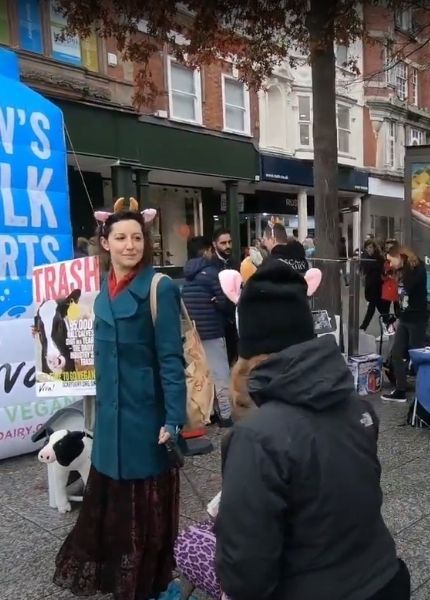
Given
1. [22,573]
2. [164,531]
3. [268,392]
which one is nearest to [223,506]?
[268,392]

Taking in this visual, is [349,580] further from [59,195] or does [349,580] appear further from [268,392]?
[59,195]

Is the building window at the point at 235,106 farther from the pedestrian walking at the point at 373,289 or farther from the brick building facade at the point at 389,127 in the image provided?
the pedestrian walking at the point at 373,289

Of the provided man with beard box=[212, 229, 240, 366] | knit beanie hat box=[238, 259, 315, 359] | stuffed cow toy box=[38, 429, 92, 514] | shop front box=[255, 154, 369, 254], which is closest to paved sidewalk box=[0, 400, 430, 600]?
stuffed cow toy box=[38, 429, 92, 514]

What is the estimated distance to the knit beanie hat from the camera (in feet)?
5.40

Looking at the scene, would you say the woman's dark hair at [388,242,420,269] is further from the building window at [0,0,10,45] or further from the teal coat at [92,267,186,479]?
the building window at [0,0,10,45]

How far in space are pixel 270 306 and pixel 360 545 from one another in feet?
2.08

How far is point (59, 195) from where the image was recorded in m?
5.04

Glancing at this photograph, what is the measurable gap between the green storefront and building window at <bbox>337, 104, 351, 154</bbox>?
19.6 ft

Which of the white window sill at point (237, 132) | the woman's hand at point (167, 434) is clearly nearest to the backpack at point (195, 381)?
the woman's hand at point (167, 434)

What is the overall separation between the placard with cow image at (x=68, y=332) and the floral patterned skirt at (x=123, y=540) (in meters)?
0.90

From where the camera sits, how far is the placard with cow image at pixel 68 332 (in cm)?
358

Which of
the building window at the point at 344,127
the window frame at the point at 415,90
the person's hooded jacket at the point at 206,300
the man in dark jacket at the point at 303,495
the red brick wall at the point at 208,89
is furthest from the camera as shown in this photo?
the window frame at the point at 415,90

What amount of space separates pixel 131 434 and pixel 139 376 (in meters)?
0.25

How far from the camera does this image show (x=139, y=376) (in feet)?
8.54
